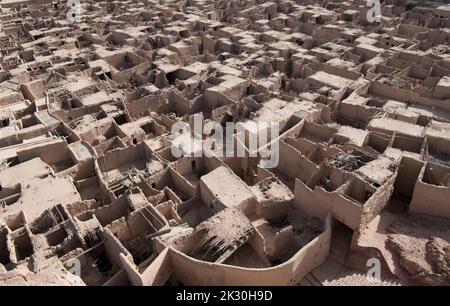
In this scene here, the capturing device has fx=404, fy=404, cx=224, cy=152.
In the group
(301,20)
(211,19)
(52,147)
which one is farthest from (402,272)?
(211,19)

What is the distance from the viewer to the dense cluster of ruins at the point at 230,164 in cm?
1700

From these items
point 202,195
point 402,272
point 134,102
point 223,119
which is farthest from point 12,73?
point 402,272

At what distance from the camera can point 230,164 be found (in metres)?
22.3

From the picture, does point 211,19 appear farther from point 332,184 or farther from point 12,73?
point 332,184

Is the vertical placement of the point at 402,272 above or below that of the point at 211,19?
below

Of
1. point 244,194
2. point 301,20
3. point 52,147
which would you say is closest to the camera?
point 244,194

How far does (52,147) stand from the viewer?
23.3m

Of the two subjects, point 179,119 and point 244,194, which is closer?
point 244,194

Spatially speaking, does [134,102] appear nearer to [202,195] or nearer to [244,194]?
[202,195]

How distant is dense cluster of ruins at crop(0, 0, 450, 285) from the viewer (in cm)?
1700

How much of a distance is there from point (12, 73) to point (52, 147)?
13.2 meters

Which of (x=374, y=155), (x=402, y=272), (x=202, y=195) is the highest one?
(x=374, y=155)

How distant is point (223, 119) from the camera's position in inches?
1091
